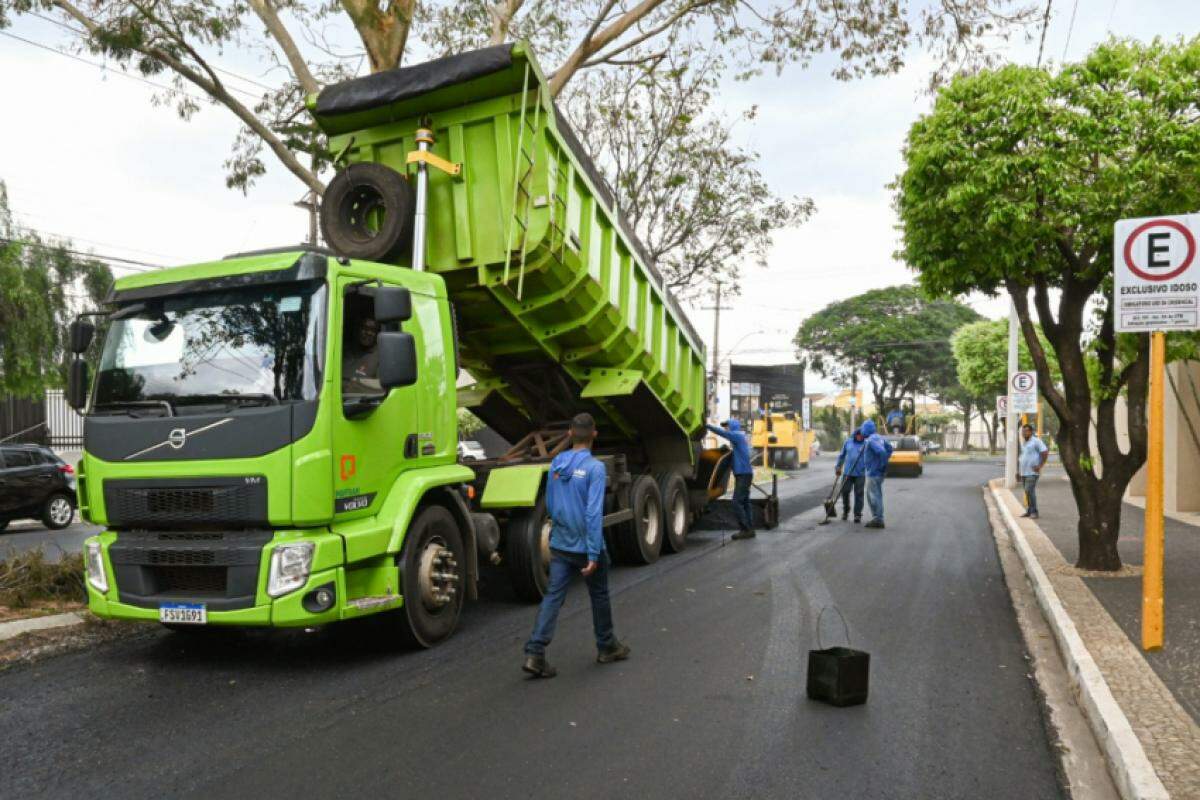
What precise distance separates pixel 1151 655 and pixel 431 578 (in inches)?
186

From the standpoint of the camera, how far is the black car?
14.1 meters

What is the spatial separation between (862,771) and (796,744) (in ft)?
1.32

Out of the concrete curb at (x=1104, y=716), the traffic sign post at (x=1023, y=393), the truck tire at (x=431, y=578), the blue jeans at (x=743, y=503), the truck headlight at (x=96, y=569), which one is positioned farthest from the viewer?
the traffic sign post at (x=1023, y=393)

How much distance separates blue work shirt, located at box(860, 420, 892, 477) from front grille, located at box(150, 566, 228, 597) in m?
11.0

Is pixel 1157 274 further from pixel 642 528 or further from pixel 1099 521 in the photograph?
pixel 642 528

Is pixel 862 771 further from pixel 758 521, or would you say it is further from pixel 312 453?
pixel 758 521

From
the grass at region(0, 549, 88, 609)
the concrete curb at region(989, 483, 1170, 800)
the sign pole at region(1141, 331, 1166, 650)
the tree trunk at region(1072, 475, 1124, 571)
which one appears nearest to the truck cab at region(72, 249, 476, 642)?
the grass at region(0, 549, 88, 609)

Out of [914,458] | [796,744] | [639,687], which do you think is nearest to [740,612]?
[639,687]

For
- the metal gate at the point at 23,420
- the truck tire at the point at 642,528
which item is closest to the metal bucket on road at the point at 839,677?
the truck tire at the point at 642,528

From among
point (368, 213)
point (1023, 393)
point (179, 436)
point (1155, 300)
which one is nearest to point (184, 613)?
Result: point (179, 436)

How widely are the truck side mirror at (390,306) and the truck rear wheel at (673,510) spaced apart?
5916mm

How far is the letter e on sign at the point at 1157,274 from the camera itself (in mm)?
5867

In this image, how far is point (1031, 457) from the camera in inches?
572

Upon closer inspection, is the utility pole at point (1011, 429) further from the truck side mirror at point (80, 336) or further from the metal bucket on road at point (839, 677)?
the truck side mirror at point (80, 336)
